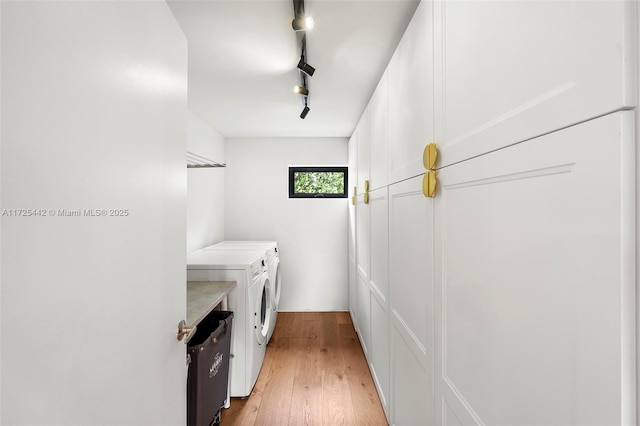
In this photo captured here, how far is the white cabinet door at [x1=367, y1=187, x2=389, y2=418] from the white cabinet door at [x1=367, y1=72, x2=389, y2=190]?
93mm

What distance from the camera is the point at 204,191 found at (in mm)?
3203

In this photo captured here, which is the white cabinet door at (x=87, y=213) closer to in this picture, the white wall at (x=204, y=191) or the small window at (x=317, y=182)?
the white wall at (x=204, y=191)

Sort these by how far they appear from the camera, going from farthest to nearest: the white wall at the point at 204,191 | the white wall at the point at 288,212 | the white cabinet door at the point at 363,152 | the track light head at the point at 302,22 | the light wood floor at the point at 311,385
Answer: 1. the white wall at the point at 288,212
2. the white wall at the point at 204,191
3. the white cabinet door at the point at 363,152
4. the light wood floor at the point at 311,385
5. the track light head at the point at 302,22

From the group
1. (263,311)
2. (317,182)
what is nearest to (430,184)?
(263,311)

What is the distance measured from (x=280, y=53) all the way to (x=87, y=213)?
148 cm

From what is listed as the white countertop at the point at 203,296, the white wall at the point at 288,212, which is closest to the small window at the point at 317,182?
the white wall at the point at 288,212

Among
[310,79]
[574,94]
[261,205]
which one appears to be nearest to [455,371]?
[574,94]

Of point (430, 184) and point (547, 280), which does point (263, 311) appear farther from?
point (547, 280)

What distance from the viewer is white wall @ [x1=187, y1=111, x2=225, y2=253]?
9.32 ft

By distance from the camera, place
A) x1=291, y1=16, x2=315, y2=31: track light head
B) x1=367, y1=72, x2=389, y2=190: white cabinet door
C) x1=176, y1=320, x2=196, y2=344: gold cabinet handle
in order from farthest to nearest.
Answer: x1=367, y1=72, x2=389, y2=190: white cabinet door, x1=291, y1=16, x2=315, y2=31: track light head, x1=176, y1=320, x2=196, y2=344: gold cabinet handle

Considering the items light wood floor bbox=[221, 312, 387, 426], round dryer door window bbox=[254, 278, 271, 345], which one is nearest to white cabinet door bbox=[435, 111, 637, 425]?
A: light wood floor bbox=[221, 312, 387, 426]

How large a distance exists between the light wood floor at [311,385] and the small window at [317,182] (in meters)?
1.67

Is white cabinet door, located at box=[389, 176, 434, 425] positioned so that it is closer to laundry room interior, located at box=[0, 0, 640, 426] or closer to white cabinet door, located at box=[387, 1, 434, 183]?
laundry room interior, located at box=[0, 0, 640, 426]

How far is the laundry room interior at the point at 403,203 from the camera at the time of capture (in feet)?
1.53
